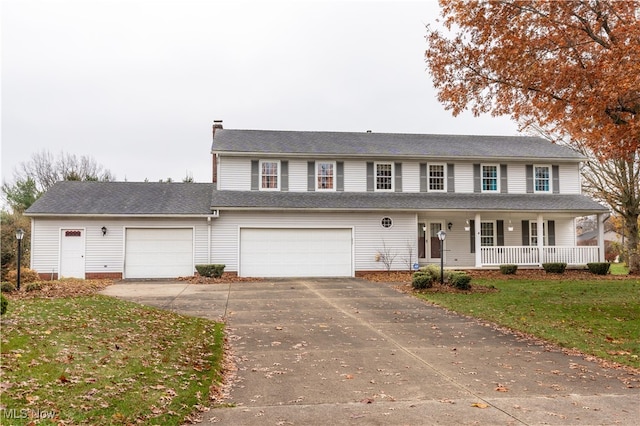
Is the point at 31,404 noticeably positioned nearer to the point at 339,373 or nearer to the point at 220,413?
the point at 220,413

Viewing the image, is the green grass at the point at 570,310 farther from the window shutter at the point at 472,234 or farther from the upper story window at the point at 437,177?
the upper story window at the point at 437,177

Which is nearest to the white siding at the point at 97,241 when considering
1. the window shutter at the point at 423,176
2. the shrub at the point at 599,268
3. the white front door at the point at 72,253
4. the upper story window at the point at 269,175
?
the white front door at the point at 72,253

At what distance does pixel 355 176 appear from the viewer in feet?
75.3

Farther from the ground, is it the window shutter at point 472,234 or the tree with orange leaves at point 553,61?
the tree with orange leaves at point 553,61

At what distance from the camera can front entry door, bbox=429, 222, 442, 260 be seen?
76.9 feet

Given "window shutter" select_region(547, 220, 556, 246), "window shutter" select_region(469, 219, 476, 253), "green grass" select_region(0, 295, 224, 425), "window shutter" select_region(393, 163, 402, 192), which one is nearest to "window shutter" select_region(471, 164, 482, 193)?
"window shutter" select_region(469, 219, 476, 253)

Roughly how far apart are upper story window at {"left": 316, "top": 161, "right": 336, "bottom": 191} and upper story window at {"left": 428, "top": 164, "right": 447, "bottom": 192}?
4729 millimetres

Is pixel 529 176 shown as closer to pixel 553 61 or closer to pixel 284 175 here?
pixel 284 175

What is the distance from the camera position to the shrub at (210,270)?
65.1 ft

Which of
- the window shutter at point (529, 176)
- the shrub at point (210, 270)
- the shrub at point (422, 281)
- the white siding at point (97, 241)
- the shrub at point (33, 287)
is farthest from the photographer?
the window shutter at point (529, 176)

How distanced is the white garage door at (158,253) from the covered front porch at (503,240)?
10.8 m

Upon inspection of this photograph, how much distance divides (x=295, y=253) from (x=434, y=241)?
6981 millimetres

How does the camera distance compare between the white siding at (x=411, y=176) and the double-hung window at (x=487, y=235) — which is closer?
the white siding at (x=411, y=176)

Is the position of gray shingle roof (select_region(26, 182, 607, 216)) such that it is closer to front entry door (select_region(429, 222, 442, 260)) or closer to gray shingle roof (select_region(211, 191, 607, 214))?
gray shingle roof (select_region(211, 191, 607, 214))
